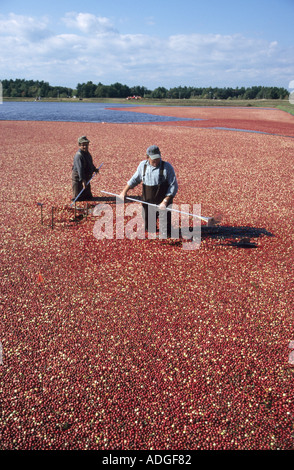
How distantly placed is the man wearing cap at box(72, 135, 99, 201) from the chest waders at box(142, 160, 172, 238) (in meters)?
2.36

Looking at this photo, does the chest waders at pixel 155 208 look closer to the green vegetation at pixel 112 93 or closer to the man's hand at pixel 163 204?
the man's hand at pixel 163 204

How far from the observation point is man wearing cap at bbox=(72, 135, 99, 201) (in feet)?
29.5

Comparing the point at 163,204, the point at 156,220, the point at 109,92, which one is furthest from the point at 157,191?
the point at 109,92

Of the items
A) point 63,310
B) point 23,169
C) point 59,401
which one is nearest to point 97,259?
point 63,310

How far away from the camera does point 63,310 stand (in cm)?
513

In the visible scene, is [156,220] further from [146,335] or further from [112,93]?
[112,93]

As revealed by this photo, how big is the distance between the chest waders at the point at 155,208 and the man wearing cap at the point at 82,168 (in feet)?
7.75

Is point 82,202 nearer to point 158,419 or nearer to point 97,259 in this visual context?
point 97,259

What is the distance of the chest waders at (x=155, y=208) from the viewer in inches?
284

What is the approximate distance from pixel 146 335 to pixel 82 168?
5.79 m

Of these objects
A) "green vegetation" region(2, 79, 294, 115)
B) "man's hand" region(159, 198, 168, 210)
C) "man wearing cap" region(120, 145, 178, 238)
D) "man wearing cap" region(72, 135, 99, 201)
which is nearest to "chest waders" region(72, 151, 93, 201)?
"man wearing cap" region(72, 135, 99, 201)

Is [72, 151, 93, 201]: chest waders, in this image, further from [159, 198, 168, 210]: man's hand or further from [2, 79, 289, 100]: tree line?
[2, 79, 289, 100]: tree line

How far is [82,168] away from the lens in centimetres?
909

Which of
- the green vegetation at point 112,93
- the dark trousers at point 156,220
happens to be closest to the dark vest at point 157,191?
the dark trousers at point 156,220
